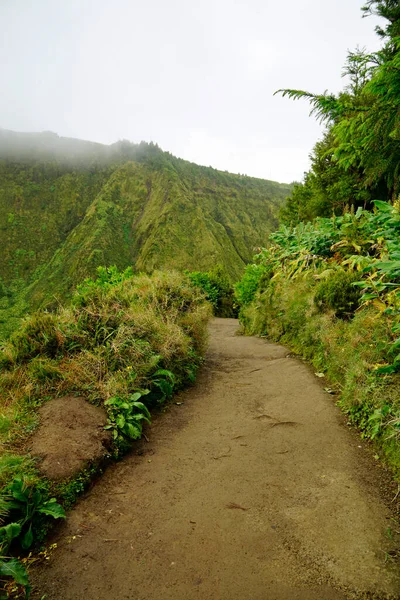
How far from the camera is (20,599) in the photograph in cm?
213

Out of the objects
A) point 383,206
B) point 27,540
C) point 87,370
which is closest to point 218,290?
point 383,206

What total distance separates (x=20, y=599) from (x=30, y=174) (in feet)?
484

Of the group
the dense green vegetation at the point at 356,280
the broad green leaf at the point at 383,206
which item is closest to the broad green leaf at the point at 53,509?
the dense green vegetation at the point at 356,280

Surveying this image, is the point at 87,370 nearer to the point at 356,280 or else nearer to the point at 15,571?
the point at 15,571

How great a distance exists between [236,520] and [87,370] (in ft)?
8.66

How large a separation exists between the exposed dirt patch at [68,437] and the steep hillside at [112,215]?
244ft

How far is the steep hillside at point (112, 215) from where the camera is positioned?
9525 cm

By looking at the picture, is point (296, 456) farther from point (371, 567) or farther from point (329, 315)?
point (329, 315)

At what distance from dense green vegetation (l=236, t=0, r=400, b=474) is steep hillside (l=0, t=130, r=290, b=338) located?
70.0 m

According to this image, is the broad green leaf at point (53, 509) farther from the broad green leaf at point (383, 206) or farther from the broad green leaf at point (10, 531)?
the broad green leaf at point (383, 206)

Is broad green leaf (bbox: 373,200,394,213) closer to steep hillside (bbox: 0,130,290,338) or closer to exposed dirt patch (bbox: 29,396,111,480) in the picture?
exposed dirt patch (bbox: 29,396,111,480)

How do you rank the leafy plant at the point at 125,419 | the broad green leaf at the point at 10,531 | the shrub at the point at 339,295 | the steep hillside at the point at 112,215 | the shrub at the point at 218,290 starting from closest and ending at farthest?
the broad green leaf at the point at 10,531 < the leafy plant at the point at 125,419 < the shrub at the point at 339,295 < the shrub at the point at 218,290 < the steep hillside at the point at 112,215

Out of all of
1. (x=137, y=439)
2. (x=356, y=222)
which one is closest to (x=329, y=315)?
(x=356, y=222)

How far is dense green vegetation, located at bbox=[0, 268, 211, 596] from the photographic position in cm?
267
